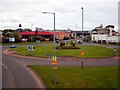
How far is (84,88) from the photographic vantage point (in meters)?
20.6

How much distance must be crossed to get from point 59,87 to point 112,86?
16.0ft

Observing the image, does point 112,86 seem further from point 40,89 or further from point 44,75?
point 44,75

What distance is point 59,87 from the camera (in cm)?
2138

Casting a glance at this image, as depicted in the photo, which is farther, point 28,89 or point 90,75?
point 90,75

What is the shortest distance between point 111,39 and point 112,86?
8869cm

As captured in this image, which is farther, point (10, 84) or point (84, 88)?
point (10, 84)

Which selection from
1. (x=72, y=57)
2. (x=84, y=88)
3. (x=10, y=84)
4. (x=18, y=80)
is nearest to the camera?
(x=84, y=88)

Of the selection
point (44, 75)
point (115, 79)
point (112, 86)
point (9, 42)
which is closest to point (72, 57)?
point (44, 75)

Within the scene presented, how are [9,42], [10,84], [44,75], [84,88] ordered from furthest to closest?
[9,42] < [44,75] < [10,84] < [84,88]

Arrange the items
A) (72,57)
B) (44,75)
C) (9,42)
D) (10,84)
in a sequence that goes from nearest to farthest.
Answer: (10,84)
(44,75)
(72,57)
(9,42)

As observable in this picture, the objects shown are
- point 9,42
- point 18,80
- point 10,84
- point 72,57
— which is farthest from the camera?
point 9,42

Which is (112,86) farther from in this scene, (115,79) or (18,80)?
(18,80)

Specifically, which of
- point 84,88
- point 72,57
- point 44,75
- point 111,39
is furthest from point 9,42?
point 84,88

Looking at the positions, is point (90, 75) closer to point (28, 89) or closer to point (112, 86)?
point (112, 86)
